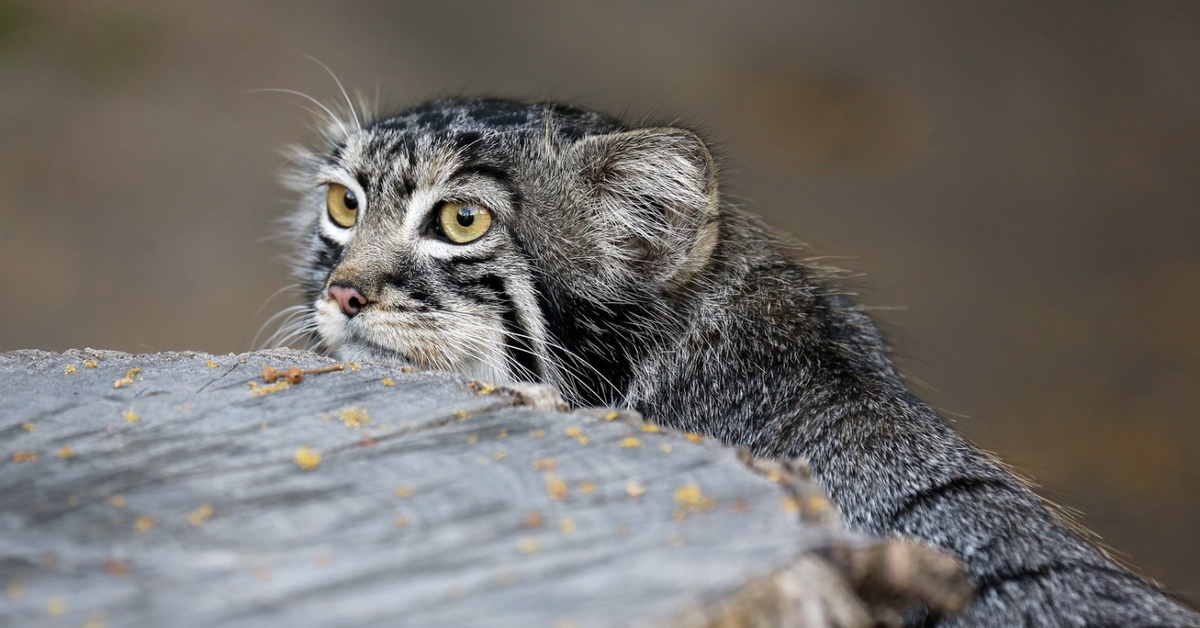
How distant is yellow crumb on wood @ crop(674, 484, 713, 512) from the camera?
2.20m

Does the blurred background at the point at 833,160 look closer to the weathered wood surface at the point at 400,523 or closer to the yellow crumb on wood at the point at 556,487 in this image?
the weathered wood surface at the point at 400,523

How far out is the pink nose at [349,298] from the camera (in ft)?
14.2

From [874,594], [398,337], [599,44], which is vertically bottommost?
[398,337]

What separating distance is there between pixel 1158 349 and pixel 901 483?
7669mm

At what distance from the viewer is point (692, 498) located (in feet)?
7.32

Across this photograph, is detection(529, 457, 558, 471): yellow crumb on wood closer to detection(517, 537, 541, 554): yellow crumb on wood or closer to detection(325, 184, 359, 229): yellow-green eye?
detection(517, 537, 541, 554): yellow crumb on wood

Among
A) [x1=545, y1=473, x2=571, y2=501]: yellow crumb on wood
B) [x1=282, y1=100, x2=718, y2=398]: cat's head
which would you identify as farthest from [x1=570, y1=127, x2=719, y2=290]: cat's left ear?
[x1=545, y1=473, x2=571, y2=501]: yellow crumb on wood

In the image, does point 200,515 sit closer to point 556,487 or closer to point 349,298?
point 556,487

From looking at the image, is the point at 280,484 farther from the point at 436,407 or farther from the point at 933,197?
the point at 933,197

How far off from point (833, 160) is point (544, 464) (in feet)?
→ 31.7

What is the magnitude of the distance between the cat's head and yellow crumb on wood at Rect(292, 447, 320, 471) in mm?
1809

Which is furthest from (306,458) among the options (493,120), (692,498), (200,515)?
(493,120)

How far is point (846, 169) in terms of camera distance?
1141cm

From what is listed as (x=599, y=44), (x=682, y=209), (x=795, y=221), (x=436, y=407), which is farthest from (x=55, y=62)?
(x=436, y=407)
